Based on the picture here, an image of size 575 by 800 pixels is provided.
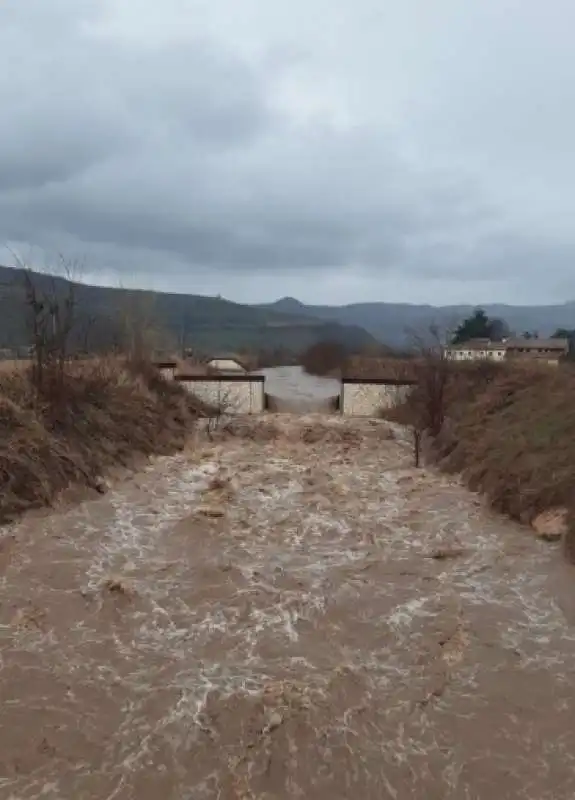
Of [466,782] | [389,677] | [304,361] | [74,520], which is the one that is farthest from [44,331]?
[304,361]

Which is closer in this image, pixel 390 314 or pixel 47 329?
pixel 47 329

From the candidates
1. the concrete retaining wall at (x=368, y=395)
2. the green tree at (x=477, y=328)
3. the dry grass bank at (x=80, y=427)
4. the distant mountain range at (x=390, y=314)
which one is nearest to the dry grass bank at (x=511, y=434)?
the concrete retaining wall at (x=368, y=395)

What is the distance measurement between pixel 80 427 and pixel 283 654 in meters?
6.71

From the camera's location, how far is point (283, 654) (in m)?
5.46

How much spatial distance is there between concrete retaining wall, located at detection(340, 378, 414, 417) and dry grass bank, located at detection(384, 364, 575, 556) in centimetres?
82

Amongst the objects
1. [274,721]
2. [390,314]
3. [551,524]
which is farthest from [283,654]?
[390,314]

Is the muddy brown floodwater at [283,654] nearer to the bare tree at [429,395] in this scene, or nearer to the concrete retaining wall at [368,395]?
the bare tree at [429,395]

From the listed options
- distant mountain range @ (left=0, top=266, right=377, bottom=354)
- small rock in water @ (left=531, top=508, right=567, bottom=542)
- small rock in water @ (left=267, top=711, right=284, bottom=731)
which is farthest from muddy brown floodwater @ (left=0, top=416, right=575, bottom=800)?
distant mountain range @ (left=0, top=266, right=377, bottom=354)

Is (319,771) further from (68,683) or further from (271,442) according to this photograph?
(271,442)

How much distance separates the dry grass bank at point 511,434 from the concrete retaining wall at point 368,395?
0.82m

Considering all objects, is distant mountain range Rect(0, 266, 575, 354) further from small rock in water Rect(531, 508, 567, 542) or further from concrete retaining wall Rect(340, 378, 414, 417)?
small rock in water Rect(531, 508, 567, 542)

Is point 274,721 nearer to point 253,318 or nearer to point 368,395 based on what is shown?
point 368,395

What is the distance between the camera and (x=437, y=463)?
12266 millimetres

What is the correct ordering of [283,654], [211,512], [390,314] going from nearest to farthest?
[283,654], [211,512], [390,314]
